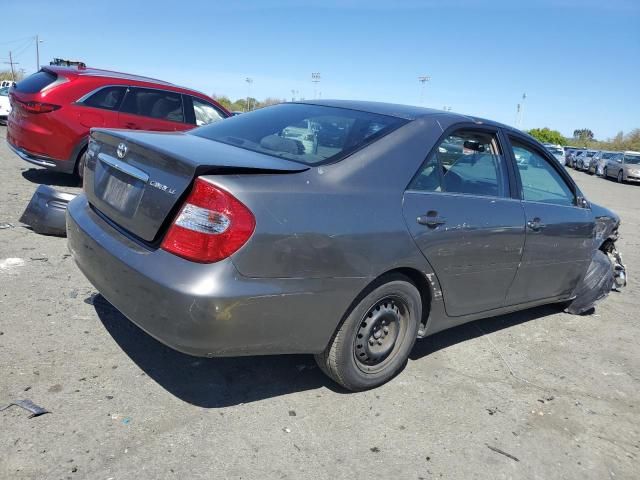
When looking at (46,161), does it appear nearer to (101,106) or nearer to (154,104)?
(101,106)

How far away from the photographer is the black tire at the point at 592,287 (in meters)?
5.10

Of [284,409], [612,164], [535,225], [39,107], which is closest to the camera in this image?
[284,409]

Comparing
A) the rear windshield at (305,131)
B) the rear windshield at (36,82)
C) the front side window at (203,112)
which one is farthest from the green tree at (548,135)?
the rear windshield at (305,131)

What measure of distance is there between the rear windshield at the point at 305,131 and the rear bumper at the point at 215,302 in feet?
2.41

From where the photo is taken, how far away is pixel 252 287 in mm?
2539

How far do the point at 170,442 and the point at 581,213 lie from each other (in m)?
3.71

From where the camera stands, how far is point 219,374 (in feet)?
10.8

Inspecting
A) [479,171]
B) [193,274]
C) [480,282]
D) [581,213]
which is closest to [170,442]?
[193,274]

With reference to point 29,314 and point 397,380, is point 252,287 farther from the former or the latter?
point 29,314

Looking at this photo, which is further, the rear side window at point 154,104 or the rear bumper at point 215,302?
the rear side window at point 154,104

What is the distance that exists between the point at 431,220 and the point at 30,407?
2.32 m

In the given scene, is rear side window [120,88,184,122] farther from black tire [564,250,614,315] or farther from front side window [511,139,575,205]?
black tire [564,250,614,315]

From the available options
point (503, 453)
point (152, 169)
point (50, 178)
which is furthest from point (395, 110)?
point (50, 178)

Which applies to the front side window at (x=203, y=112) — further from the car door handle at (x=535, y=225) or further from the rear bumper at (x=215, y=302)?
the rear bumper at (x=215, y=302)
